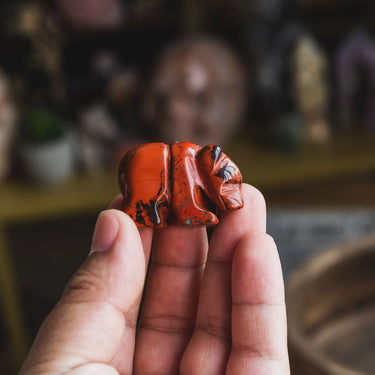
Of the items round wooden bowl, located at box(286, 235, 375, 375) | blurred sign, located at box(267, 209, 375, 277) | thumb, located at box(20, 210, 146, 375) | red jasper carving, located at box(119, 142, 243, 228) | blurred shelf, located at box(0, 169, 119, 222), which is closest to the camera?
thumb, located at box(20, 210, 146, 375)

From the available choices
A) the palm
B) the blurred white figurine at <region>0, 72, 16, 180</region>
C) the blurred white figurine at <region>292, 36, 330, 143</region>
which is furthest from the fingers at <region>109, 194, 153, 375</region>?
the blurred white figurine at <region>292, 36, 330, 143</region>

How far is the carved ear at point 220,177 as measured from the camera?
60 centimetres

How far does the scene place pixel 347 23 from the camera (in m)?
1.76

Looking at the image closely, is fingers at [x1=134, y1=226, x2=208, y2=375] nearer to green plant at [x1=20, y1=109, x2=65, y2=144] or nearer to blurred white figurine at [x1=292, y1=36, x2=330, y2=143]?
green plant at [x1=20, y1=109, x2=65, y2=144]

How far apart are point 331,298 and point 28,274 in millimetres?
1274

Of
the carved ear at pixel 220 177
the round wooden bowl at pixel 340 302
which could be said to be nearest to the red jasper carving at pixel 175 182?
the carved ear at pixel 220 177

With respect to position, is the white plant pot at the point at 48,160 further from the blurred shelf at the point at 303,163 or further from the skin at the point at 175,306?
the skin at the point at 175,306

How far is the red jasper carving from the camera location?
61cm

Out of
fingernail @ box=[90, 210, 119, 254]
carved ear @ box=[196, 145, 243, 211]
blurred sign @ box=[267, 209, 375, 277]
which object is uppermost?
carved ear @ box=[196, 145, 243, 211]

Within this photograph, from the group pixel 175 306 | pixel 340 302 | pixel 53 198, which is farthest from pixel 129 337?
pixel 53 198

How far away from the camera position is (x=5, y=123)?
145 centimetres

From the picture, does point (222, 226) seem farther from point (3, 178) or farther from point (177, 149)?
point (3, 178)

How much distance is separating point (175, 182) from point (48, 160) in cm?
90

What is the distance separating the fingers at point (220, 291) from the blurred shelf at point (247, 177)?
2.85 ft
